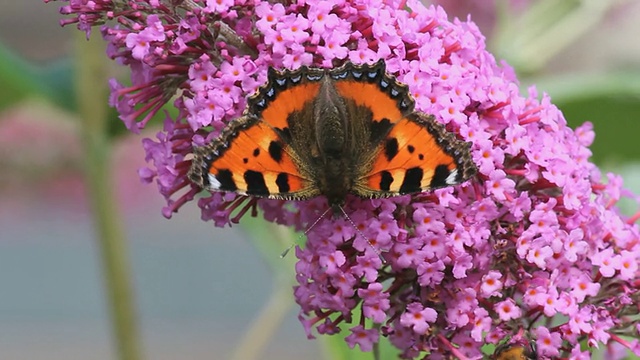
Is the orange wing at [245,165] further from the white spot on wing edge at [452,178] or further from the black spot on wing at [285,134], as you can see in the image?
the white spot on wing edge at [452,178]

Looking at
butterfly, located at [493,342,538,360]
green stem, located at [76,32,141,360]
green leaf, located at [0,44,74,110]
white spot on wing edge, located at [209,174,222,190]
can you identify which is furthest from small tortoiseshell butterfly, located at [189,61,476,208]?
green leaf, located at [0,44,74,110]

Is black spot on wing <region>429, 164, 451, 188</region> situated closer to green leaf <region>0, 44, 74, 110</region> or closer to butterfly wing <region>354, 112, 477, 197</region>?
butterfly wing <region>354, 112, 477, 197</region>

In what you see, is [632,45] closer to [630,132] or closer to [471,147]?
[630,132]

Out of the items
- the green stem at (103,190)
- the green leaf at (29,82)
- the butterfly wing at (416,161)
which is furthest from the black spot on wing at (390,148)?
the green leaf at (29,82)

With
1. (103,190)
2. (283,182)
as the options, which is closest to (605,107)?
(103,190)

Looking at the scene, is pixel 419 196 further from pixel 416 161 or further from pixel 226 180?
pixel 226 180

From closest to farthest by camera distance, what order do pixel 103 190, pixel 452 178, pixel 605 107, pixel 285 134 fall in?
pixel 452 178
pixel 285 134
pixel 103 190
pixel 605 107
